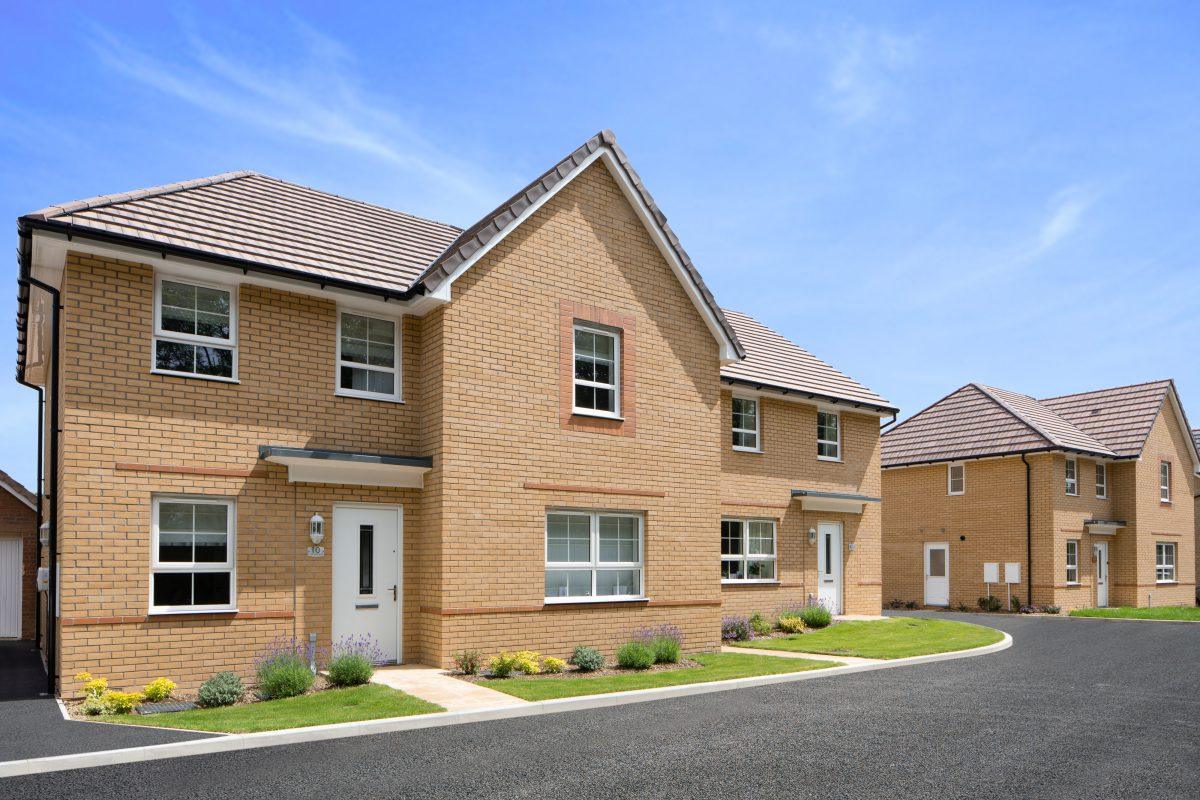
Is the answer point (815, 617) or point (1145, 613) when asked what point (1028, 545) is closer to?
point (1145, 613)

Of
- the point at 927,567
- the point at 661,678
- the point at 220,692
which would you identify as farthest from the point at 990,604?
the point at 220,692

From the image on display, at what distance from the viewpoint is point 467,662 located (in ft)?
44.4

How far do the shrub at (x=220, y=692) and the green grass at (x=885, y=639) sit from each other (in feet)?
A: 32.6

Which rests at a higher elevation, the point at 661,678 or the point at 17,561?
the point at 17,561

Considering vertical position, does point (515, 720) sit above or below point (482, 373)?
below

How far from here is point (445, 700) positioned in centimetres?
1134

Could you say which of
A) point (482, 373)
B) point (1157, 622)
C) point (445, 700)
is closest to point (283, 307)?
point (482, 373)

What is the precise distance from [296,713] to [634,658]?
222 inches

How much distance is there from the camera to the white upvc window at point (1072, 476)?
99.6ft

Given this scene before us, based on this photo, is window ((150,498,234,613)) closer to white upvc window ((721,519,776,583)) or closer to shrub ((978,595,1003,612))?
white upvc window ((721,519,776,583))

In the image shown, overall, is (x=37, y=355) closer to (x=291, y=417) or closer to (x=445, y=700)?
(x=291, y=417)

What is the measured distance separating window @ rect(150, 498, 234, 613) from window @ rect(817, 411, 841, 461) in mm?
14909

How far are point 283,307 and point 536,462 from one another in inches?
176

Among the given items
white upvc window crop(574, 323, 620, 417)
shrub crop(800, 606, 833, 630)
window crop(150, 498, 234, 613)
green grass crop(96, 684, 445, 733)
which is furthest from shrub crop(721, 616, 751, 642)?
window crop(150, 498, 234, 613)
